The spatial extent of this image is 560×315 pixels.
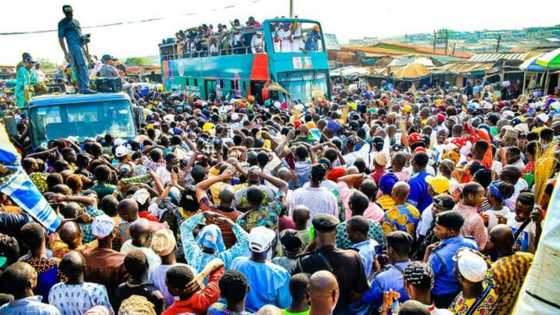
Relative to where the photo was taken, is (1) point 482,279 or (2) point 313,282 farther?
(1) point 482,279

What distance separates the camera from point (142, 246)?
3787 millimetres

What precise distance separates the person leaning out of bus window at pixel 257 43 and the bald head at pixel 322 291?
14.0 meters

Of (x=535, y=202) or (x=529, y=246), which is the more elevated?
(x=535, y=202)

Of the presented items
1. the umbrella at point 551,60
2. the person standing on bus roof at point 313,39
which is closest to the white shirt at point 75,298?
the umbrella at point 551,60

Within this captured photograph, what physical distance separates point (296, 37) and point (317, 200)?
1224cm

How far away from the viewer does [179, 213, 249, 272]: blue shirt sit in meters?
3.50

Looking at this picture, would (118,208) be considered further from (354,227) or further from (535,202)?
(535,202)

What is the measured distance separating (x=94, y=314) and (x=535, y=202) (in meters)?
3.28

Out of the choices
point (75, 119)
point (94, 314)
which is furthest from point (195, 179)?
point (75, 119)

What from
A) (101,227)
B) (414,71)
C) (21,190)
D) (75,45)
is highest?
(75,45)

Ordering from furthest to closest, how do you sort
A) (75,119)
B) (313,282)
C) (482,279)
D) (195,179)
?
1. (75,119)
2. (195,179)
3. (482,279)
4. (313,282)

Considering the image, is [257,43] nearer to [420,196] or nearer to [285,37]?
[285,37]

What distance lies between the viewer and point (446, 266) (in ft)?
11.3

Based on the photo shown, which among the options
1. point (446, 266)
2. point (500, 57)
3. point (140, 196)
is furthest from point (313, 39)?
point (446, 266)
